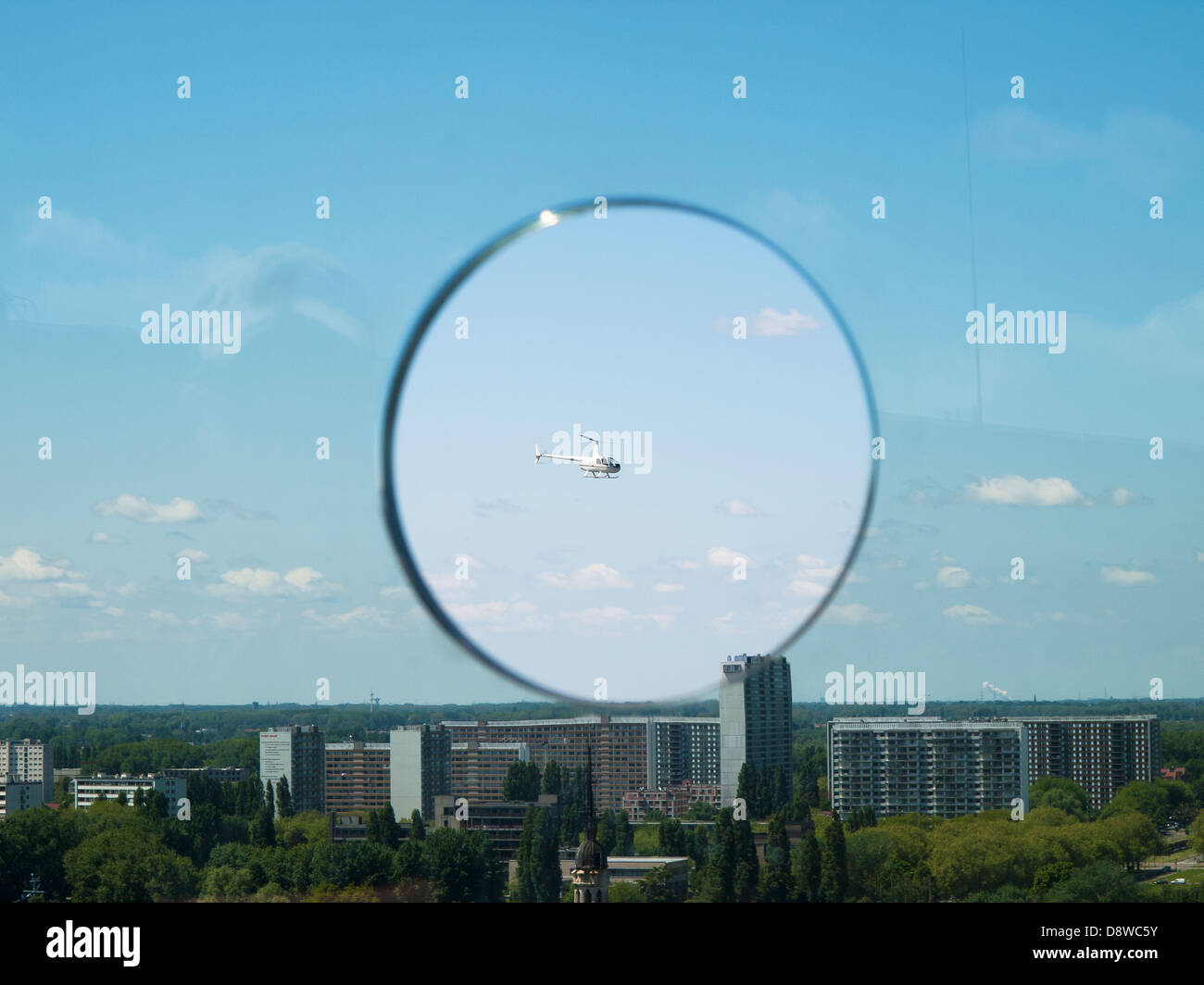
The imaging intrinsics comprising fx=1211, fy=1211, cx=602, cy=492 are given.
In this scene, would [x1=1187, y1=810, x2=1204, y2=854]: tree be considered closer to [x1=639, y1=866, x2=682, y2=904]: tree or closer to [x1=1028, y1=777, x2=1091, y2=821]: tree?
[x1=1028, y1=777, x2=1091, y2=821]: tree

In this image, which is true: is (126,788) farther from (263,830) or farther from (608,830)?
(608,830)

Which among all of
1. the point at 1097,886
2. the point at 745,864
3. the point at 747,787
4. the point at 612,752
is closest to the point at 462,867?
the point at 612,752

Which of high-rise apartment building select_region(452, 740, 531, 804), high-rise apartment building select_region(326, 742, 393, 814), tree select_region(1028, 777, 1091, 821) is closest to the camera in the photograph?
high-rise apartment building select_region(452, 740, 531, 804)

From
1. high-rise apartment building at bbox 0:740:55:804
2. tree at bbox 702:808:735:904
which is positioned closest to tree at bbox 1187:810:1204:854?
tree at bbox 702:808:735:904

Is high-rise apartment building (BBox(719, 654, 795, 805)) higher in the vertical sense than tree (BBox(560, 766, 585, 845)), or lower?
higher
